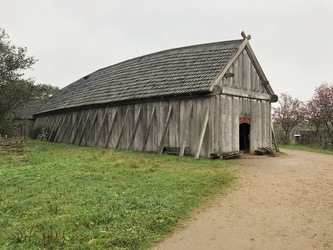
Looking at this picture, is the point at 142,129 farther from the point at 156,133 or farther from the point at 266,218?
the point at 266,218

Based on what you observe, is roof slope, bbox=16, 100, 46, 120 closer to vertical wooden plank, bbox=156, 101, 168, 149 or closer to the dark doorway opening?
vertical wooden plank, bbox=156, 101, 168, 149

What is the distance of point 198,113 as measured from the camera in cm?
1577

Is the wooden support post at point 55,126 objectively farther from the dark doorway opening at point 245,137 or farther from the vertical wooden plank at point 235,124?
the vertical wooden plank at point 235,124

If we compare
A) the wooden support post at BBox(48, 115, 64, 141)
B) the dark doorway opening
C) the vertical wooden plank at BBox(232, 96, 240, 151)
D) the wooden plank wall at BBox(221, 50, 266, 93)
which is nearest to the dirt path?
the vertical wooden plank at BBox(232, 96, 240, 151)

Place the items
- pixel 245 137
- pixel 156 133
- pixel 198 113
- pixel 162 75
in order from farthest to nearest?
pixel 162 75 → pixel 245 137 → pixel 156 133 → pixel 198 113

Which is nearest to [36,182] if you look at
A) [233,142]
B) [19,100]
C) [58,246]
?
[58,246]

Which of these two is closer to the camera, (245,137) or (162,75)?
(245,137)

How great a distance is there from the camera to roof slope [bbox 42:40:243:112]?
16375 mm

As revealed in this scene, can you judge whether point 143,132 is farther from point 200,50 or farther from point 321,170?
point 321,170

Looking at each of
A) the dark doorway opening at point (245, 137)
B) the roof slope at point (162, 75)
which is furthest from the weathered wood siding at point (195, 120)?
the roof slope at point (162, 75)

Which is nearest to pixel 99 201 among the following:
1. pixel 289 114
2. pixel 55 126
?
pixel 55 126

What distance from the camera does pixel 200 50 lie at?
19.1 metres

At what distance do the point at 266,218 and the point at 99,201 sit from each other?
3817mm

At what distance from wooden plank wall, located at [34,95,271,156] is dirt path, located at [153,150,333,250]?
5201mm
